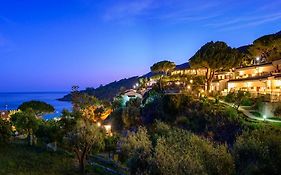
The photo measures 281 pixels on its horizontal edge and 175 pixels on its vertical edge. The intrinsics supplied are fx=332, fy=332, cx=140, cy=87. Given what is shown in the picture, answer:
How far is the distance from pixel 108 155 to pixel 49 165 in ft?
42.2

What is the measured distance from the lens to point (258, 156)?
19797mm

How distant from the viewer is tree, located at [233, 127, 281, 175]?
60.7ft

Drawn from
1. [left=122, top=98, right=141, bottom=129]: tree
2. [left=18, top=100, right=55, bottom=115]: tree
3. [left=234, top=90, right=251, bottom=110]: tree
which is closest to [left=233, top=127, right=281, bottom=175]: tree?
[left=234, top=90, right=251, bottom=110]: tree

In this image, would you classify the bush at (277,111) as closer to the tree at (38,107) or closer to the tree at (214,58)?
the tree at (214,58)

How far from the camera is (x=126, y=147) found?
31.2m

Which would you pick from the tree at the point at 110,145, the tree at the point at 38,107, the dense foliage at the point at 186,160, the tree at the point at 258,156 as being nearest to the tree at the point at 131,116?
the tree at the point at 110,145

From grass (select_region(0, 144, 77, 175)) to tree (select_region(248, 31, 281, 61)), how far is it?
49872 mm

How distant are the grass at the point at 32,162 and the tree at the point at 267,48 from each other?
4987cm

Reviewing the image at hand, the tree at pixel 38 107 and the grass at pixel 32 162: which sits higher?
the tree at pixel 38 107

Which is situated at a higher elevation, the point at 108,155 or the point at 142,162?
the point at 142,162

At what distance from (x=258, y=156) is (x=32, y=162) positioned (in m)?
20.2

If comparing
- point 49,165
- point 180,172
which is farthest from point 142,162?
Result: point 49,165

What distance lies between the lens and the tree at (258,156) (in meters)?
18.5

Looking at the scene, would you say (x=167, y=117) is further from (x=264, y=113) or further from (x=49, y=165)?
(x=49, y=165)
